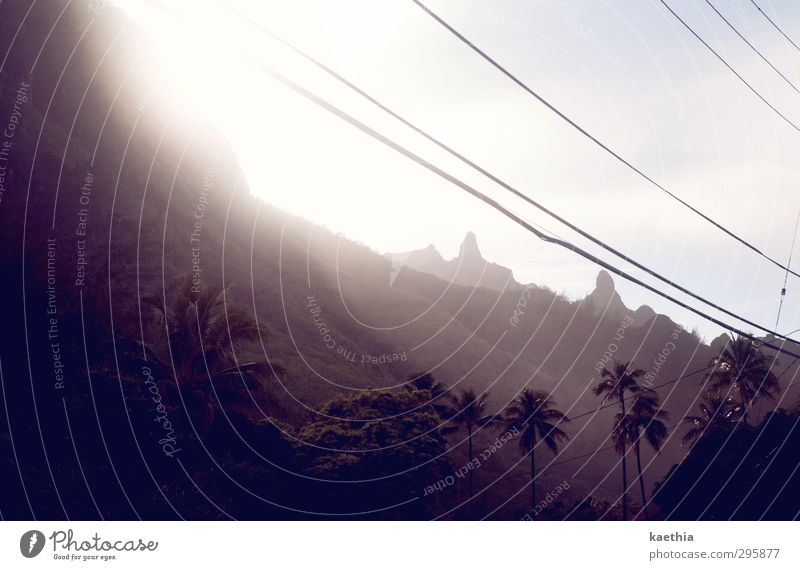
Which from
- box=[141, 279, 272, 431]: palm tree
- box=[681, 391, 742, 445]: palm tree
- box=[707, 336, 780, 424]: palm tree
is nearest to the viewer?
box=[141, 279, 272, 431]: palm tree

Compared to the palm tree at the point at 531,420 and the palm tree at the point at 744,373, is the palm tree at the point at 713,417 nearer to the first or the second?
the palm tree at the point at 744,373

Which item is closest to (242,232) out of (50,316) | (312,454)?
(50,316)

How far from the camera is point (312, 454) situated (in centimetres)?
3272

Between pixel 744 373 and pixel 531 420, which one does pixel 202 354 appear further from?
pixel 744 373

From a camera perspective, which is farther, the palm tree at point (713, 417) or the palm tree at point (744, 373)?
the palm tree at point (744, 373)
